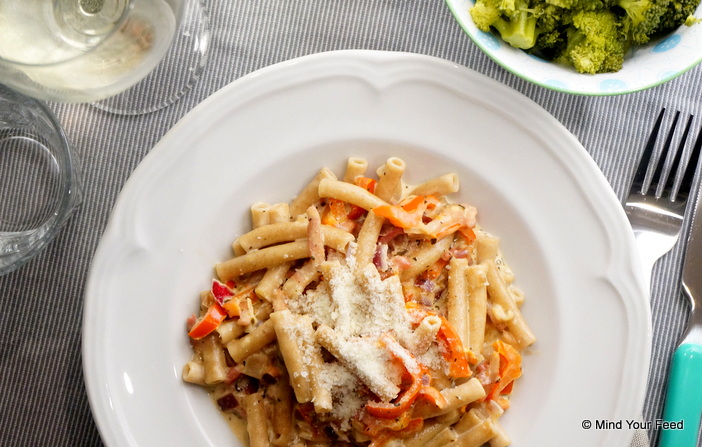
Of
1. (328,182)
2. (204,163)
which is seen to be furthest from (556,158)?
(204,163)

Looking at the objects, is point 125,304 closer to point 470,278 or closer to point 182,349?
point 182,349

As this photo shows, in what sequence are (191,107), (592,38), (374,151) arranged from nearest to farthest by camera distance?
(592,38) < (374,151) < (191,107)

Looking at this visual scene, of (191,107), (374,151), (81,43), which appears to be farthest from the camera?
(191,107)

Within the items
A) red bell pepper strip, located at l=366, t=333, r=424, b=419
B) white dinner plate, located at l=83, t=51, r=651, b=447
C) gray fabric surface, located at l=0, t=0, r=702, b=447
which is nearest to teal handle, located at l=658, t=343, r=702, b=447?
gray fabric surface, located at l=0, t=0, r=702, b=447

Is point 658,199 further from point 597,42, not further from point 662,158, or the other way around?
point 597,42

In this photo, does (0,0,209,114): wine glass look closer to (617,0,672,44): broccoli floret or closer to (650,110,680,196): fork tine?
(617,0,672,44): broccoli floret

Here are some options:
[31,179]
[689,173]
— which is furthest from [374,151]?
[31,179]

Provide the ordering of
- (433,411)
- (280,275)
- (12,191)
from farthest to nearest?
(12,191), (280,275), (433,411)
